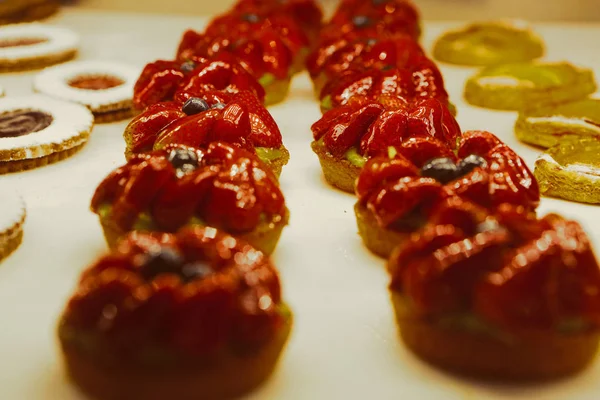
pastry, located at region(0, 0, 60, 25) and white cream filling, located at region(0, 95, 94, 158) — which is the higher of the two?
white cream filling, located at region(0, 95, 94, 158)

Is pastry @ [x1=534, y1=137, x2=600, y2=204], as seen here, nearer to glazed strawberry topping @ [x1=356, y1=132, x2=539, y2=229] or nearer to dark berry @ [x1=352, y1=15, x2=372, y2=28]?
glazed strawberry topping @ [x1=356, y1=132, x2=539, y2=229]

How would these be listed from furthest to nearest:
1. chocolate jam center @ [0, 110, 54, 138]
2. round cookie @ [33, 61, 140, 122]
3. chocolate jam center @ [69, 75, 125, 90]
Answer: chocolate jam center @ [69, 75, 125, 90] < round cookie @ [33, 61, 140, 122] < chocolate jam center @ [0, 110, 54, 138]

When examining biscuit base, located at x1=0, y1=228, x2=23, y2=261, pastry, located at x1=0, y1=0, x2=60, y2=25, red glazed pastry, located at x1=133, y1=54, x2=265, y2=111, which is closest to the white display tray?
biscuit base, located at x1=0, y1=228, x2=23, y2=261

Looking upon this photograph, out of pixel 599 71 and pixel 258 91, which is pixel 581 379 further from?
pixel 599 71

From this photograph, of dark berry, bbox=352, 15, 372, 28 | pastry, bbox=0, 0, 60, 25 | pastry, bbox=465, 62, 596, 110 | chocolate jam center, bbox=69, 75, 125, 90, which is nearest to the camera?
pastry, bbox=465, 62, 596, 110

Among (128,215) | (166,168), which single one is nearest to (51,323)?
(128,215)

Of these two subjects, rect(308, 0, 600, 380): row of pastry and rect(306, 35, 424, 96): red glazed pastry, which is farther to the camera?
rect(306, 35, 424, 96): red glazed pastry

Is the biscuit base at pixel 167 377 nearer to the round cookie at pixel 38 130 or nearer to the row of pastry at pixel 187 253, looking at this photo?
Result: the row of pastry at pixel 187 253

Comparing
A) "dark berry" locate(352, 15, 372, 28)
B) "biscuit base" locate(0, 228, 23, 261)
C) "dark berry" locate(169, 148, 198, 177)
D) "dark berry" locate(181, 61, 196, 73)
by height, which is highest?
"dark berry" locate(169, 148, 198, 177)
